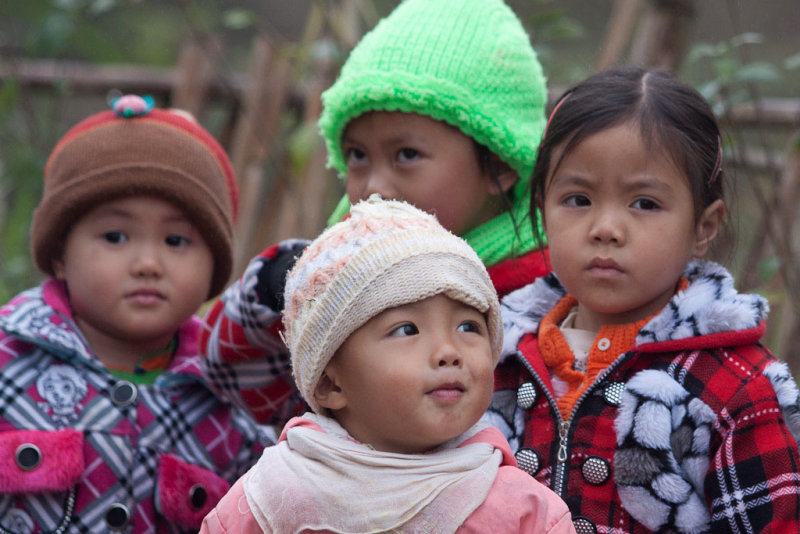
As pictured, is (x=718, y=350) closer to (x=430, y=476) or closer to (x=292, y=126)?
(x=430, y=476)

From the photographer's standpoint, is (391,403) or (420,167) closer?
(391,403)

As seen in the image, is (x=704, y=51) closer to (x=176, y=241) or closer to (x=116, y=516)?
(x=176, y=241)

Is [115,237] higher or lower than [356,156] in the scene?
lower

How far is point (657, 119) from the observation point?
5.93 ft

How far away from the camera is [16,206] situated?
213 inches

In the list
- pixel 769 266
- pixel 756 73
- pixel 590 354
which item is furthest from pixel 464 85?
pixel 769 266

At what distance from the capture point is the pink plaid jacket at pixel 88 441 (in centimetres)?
215

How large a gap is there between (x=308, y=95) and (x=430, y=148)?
2.38 metres

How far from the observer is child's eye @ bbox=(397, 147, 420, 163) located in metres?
2.22

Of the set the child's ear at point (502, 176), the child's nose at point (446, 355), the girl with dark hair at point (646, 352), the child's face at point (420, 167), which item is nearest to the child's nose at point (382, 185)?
Result: the child's face at point (420, 167)

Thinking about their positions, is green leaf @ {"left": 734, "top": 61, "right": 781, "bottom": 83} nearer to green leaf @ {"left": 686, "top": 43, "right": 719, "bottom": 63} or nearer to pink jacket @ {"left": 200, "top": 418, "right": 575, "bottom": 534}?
green leaf @ {"left": 686, "top": 43, "right": 719, "bottom": 63}

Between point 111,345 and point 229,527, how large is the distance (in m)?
0.94

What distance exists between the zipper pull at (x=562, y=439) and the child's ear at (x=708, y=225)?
0.44m

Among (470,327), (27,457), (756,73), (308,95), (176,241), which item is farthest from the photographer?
(308,95)
